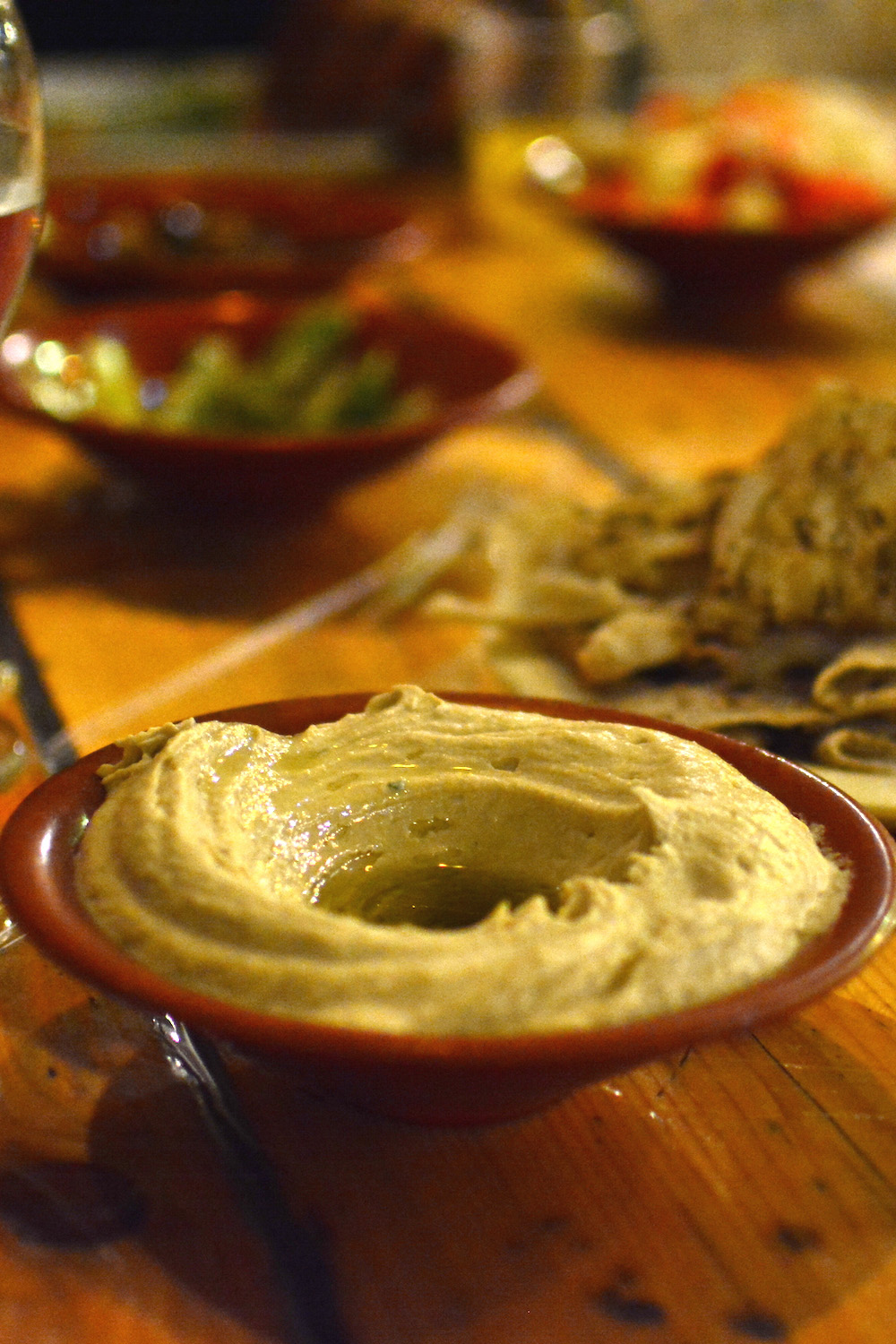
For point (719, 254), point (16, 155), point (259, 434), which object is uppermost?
point (16, 155)

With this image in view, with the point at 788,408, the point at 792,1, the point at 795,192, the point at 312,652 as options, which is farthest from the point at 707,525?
the point at 792,1

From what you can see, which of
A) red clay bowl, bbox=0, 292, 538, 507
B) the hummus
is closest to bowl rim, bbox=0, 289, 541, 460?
red clay bowl, bbox=0, 292, 538, 507

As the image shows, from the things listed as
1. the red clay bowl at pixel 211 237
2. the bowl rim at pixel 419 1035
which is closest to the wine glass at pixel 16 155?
the bowl rim at pixel 419 1035

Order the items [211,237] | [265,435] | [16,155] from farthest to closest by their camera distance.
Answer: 1. [211,237]
2. [265,435]
3. [16,155]

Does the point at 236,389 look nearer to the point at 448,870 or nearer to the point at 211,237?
the point at 211,237

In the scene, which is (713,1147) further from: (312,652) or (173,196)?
(173,196)

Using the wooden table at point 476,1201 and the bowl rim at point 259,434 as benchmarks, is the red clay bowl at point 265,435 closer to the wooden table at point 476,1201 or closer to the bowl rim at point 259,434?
the bowl rim at point 259,434

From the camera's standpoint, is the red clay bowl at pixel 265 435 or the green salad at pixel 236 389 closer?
the red clay bowl at pixel 265 435

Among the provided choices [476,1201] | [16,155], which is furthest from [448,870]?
[16,155]
